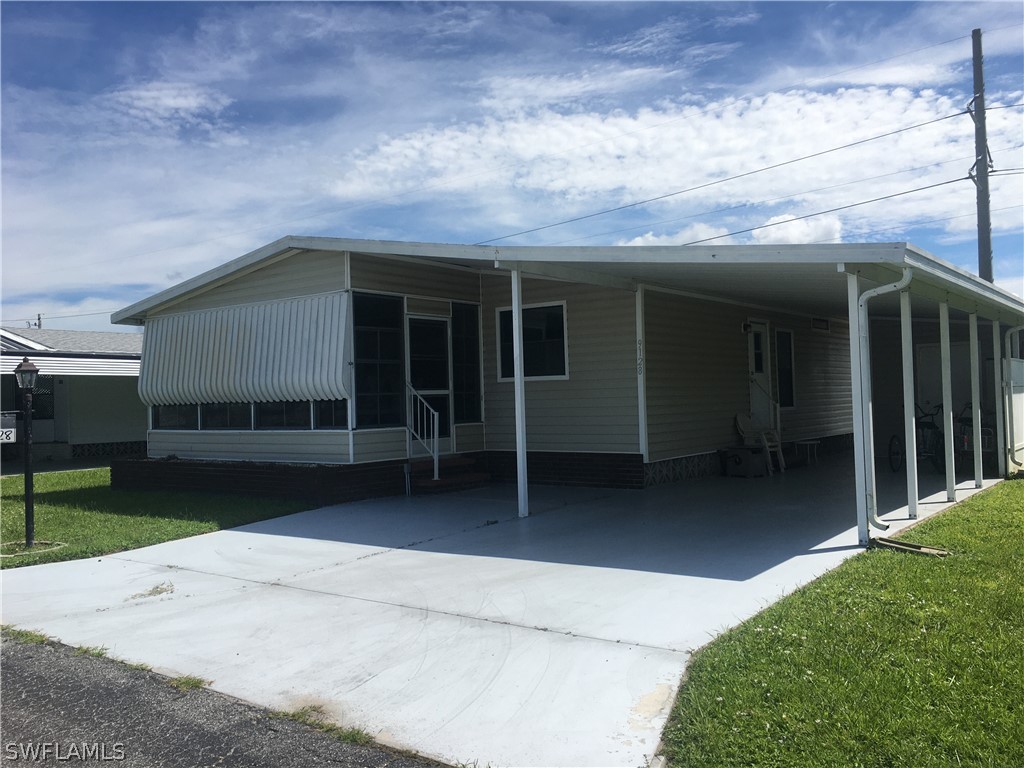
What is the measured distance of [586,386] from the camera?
1171 cm

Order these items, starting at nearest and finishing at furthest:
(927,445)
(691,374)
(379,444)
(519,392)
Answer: (519,392)
(379,444)
(691,374)
(927,445)

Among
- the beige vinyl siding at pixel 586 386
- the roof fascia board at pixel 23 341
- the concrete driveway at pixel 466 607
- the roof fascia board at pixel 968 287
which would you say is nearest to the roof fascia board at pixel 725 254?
the roof fascia board at pixel 968 287

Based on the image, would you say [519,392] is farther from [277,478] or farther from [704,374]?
[704,374]

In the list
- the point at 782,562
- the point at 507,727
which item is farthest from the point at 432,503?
the point at 507,727

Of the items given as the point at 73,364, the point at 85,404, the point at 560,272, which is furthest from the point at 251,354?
the point at 85,404

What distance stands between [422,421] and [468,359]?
1342mm

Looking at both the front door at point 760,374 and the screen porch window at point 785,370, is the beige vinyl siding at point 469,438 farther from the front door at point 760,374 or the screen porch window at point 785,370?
the screen porch window at point 785,370

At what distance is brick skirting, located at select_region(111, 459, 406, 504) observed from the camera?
1094 cm

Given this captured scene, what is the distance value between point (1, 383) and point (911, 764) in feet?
76.7

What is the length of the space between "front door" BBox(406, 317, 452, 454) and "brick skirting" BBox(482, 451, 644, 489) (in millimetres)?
922

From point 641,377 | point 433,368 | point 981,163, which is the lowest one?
point 641,377

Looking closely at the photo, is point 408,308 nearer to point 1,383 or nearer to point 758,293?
point 758,293

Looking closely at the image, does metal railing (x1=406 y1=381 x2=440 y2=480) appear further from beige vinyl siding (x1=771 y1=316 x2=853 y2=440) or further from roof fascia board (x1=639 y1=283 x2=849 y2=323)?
beige vinyl siding (x1=771 y1=316 x2=853 y2=440)

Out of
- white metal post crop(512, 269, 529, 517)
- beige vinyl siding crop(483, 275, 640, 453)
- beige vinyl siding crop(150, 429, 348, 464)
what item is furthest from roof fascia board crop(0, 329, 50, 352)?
white metal post crop(512, 269, 529, 517)
